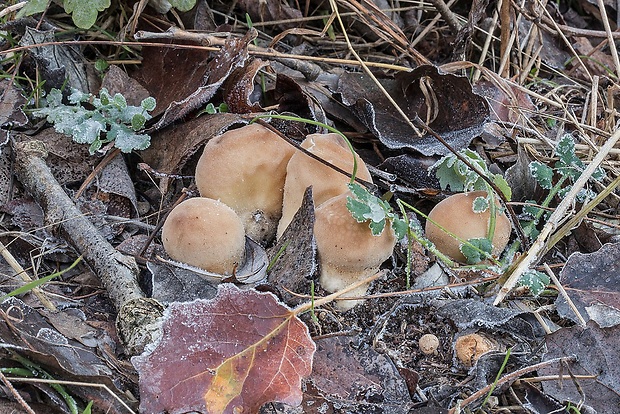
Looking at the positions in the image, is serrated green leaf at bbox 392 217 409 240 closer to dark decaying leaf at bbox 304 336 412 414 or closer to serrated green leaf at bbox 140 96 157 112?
dark decaying leaf at bbox 304 336 412 414

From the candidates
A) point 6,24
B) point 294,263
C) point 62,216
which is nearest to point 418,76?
point 294,263

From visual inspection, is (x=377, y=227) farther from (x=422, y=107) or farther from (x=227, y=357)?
(x=422, y=107)

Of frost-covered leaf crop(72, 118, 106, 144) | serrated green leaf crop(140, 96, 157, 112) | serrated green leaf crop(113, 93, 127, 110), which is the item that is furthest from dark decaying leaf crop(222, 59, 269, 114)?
frost-covered leaf crop(72, 118, 106, 144)

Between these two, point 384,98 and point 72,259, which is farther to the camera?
point 384,98

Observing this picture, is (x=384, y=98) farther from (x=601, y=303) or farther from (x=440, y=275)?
(x=601, y=303)

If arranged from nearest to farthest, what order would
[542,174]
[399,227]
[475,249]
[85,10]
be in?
[399,227], [475,249], [542,174], [85,10]

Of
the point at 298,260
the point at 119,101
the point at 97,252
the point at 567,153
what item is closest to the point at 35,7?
the point at 119,101

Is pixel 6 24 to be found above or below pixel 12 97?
above

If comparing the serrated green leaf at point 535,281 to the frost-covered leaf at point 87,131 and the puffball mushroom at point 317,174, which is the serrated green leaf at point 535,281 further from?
the frost-covered leaf at point 87,131
